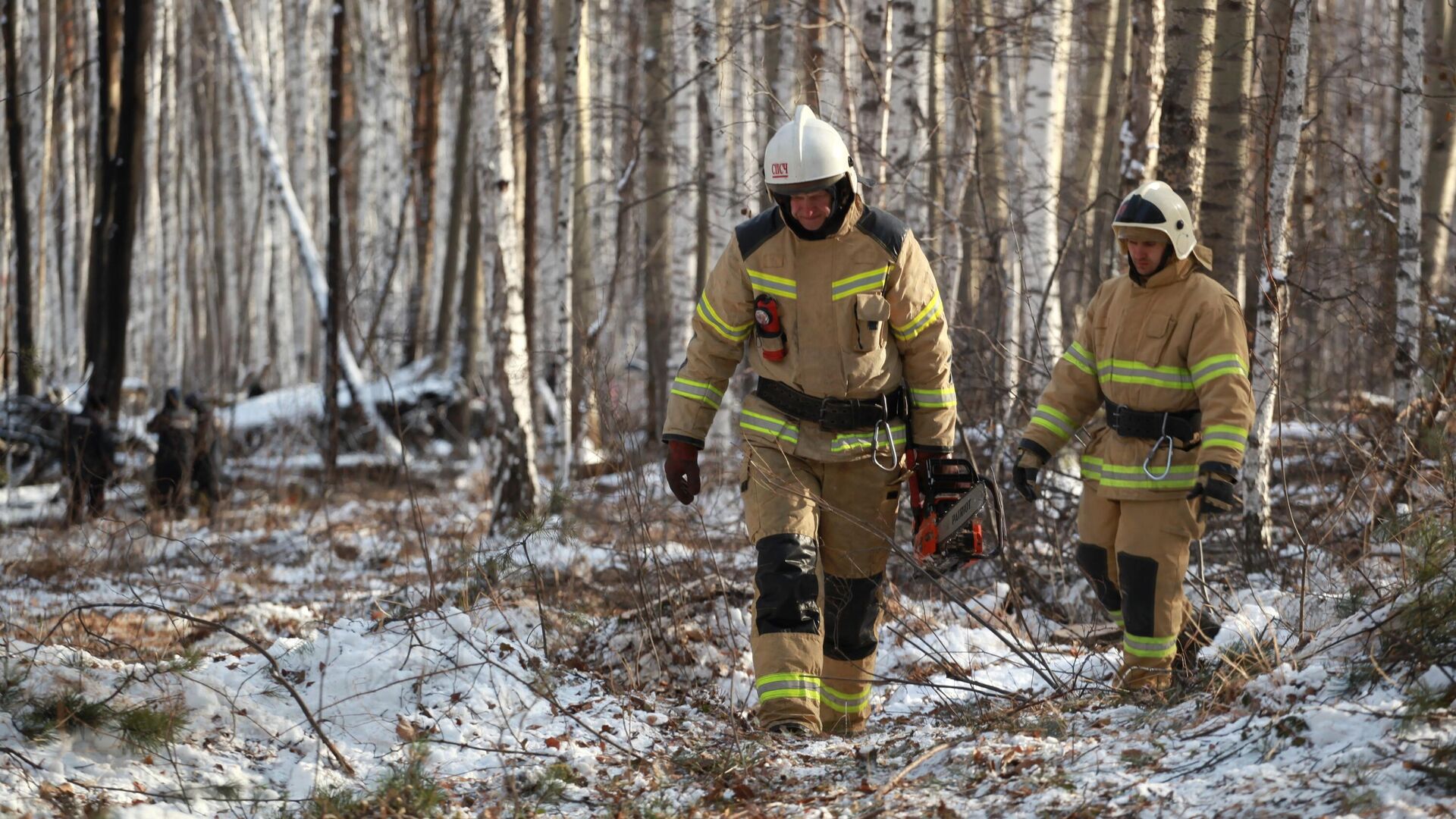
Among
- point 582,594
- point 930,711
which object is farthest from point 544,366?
point 930,711

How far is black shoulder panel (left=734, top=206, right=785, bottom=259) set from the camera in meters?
4.33

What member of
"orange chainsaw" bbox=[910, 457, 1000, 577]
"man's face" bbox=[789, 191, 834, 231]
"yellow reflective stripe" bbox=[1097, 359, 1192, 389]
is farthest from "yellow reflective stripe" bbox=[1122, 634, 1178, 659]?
"man's face" bbox=[789, 191, 834, 231]

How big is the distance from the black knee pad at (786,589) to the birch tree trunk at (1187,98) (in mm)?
3197

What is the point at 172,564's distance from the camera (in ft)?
27.1

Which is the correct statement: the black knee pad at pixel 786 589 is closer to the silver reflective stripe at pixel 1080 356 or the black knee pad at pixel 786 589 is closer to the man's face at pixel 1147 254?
the silver reflective stripe at pixel 1080 356

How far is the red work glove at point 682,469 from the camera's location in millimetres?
4383

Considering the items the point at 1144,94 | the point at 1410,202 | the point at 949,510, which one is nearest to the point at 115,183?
the point at 1144,94

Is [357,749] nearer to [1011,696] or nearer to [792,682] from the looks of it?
[792,682]

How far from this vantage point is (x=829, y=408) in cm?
432

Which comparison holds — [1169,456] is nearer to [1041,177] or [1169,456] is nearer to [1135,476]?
[1135,476]

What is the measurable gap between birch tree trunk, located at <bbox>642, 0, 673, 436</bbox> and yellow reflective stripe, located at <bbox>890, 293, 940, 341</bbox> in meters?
6.63

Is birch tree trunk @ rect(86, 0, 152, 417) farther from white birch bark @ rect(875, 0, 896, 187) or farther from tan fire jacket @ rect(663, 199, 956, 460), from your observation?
tan fire jacket @ rect(663, 199, 956, 460)

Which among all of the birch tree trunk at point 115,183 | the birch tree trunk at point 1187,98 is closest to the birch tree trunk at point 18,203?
the birch tree trunk at point 115,183

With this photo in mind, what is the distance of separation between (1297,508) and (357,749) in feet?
18.2
